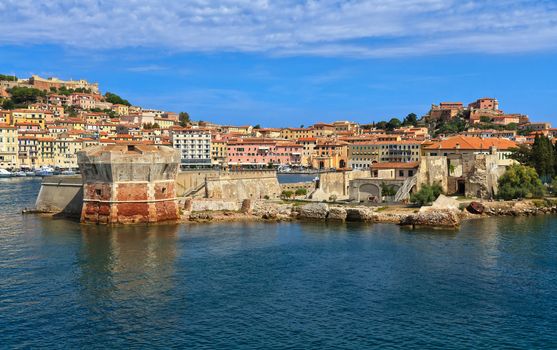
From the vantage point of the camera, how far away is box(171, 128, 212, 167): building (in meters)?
95.2

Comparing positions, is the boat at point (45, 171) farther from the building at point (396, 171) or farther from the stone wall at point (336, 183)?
the building at point (396, 171)

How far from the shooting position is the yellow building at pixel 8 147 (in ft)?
293

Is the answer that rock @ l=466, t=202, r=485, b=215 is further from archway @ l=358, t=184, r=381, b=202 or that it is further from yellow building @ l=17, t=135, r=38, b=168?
yellow building @ l=17, t=135, r=38, b=168

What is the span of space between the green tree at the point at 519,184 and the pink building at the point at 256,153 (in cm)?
6031

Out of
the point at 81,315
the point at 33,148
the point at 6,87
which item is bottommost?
the point at 81,315

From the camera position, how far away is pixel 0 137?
89562 mm

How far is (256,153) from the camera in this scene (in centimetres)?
10069

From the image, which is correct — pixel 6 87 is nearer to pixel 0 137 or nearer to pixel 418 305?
pixel 0 137

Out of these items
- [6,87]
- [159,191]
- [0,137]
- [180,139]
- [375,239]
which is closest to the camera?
[375,239]

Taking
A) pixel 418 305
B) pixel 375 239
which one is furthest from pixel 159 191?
pixel 418 305

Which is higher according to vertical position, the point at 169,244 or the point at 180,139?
the point at 180,139

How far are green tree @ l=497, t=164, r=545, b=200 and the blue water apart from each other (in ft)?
31.3

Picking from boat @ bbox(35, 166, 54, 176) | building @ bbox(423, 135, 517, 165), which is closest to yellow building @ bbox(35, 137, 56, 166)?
boat @ bbox(35, 166, 54, 176)

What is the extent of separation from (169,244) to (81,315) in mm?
10038
